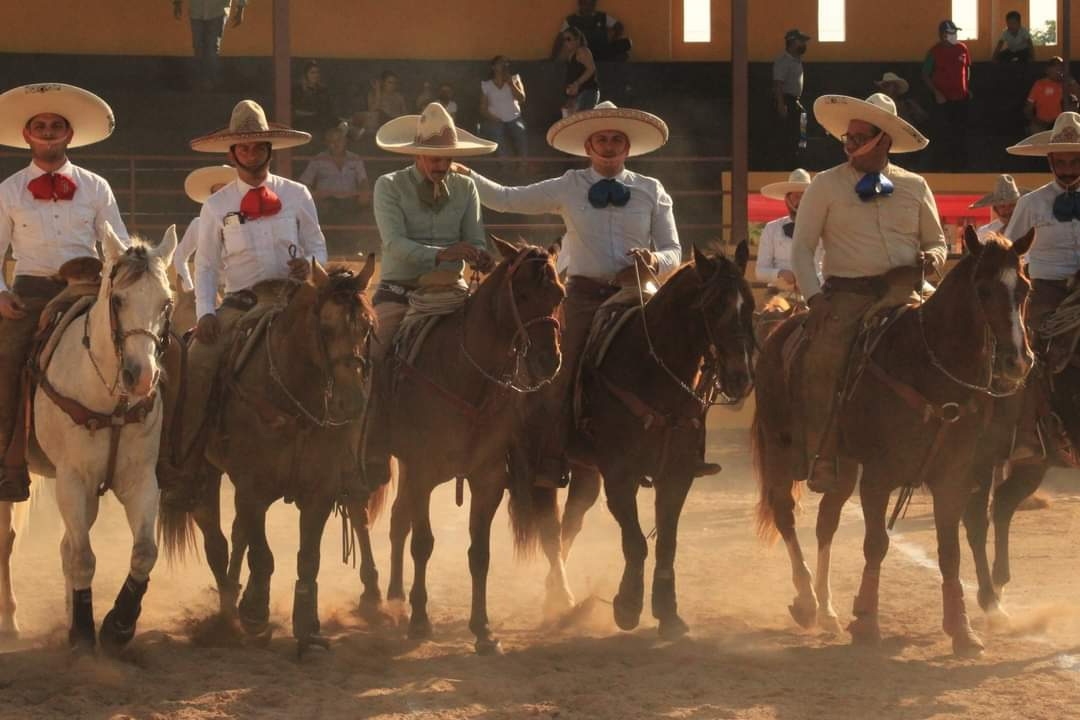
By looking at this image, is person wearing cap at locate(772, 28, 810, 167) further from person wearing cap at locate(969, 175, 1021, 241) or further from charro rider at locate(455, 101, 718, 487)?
charro rider at locate(455, 101, 718, 487)

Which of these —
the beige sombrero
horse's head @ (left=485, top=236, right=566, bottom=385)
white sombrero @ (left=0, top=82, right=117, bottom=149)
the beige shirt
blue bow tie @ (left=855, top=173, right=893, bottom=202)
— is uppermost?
white sombrero @ (left=0, top=82, right=117, bottom=149)

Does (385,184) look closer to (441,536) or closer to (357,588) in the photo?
(357,588)

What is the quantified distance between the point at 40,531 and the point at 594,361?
5.72 meters

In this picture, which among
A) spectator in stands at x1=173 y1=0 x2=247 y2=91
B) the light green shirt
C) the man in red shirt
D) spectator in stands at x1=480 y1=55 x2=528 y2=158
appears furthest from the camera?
the man in red shirt

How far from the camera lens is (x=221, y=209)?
986 centimetres

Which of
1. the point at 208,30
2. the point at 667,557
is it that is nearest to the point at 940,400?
the point at 667,557

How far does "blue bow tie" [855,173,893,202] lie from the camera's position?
10.1 meters

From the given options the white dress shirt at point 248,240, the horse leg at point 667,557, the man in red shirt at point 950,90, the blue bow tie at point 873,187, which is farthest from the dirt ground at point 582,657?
the man in red shirt at point 950,90

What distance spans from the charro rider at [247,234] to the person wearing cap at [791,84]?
14.4 meters

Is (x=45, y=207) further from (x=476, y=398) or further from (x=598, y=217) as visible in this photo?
(x=598, y=217)

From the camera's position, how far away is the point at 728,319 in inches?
364

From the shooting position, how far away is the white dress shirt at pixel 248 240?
9828 millimetres

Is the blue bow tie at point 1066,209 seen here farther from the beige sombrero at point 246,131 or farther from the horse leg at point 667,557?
the beige sombrero at point 246,131

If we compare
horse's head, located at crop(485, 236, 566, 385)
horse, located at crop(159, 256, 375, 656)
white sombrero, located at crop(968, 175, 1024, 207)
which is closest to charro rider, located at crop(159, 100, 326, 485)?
horse, located at crop(159, 256, 375, 656)
